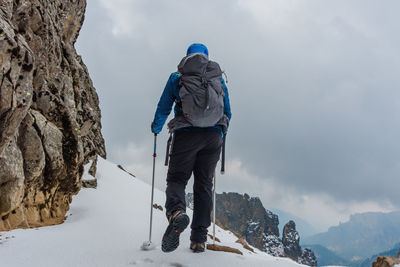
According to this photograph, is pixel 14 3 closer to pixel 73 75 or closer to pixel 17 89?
pixel 17 89

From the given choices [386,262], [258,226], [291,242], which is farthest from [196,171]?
[291,242]

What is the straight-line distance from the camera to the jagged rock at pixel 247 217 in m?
142

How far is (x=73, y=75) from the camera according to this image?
45.8 ft

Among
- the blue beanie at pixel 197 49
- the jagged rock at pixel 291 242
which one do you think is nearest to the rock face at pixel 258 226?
the jagged rock at pixel 291 242

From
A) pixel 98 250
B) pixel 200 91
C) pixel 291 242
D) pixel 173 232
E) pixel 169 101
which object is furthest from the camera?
pixel 291 242

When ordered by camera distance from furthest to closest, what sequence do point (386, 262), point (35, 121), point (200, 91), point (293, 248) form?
point (293, 248), point (35, 121), point (386, 262), point (200, 91)

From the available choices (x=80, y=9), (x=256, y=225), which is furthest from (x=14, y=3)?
(x=256, y=225)

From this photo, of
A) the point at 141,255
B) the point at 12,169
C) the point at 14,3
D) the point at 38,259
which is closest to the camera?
the point at 38,259

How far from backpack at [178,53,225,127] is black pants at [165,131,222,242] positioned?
38 cm

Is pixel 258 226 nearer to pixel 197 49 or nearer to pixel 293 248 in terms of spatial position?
pixel 293 248

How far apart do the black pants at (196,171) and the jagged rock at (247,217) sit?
455ft

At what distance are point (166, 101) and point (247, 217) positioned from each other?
15447 centimetres

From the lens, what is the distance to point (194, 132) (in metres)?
5.42

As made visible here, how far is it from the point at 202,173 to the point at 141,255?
197 cm
